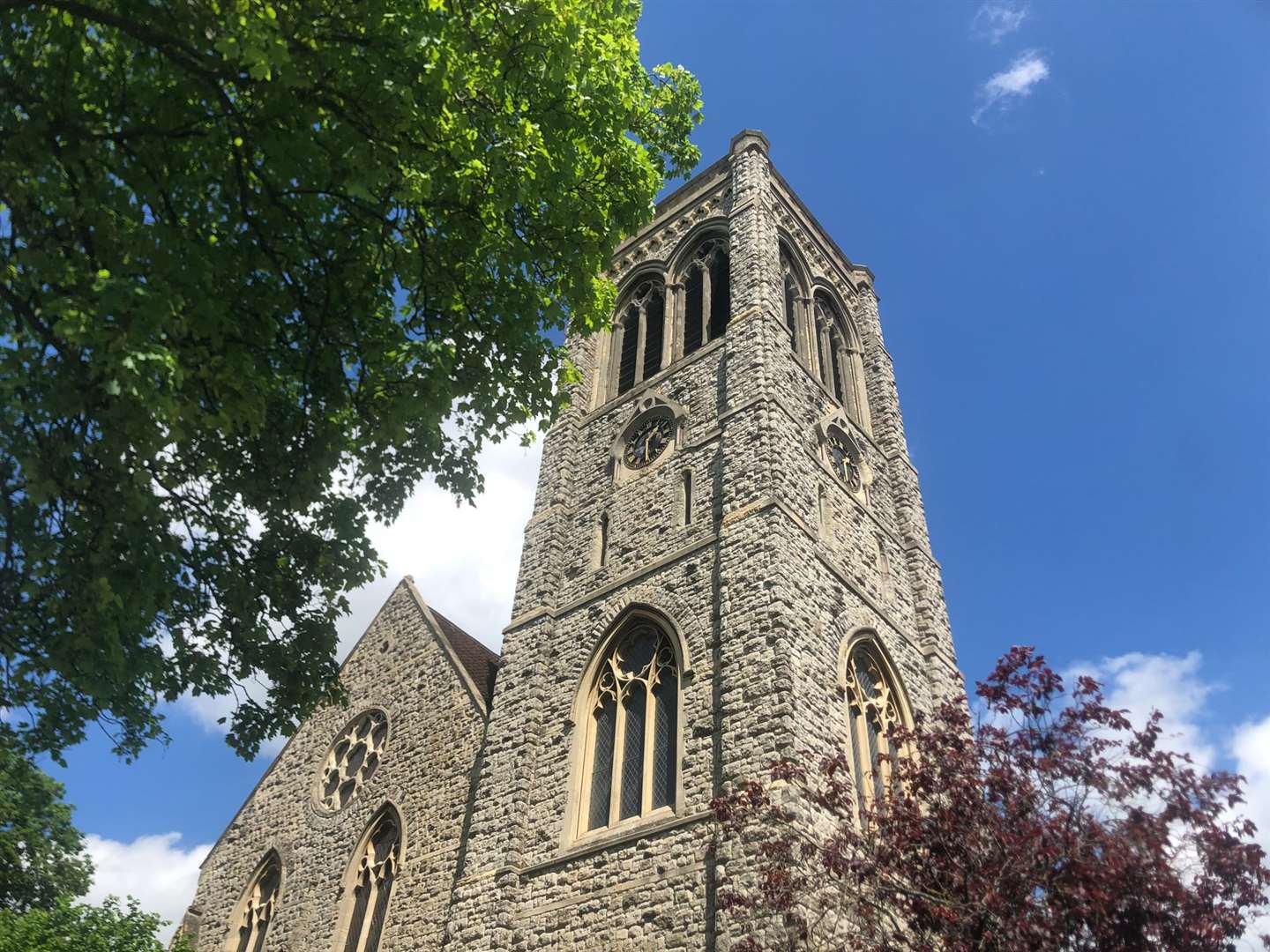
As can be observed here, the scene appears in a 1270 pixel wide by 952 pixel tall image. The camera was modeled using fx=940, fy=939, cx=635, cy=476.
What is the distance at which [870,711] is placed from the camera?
14.4 m

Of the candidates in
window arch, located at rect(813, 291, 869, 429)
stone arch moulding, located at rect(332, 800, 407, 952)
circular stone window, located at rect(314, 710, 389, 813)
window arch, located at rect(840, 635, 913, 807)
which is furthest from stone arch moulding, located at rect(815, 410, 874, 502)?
stone arch moulding, located at rect(332, 800, 407, 952)

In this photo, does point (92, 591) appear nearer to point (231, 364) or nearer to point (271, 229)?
point (231, 364)

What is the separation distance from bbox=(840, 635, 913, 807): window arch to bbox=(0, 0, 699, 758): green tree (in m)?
6.93

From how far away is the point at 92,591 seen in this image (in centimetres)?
735

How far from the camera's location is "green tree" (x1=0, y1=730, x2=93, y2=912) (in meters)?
21.2

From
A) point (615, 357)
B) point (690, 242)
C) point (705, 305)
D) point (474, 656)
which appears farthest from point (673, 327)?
point (474, 656)

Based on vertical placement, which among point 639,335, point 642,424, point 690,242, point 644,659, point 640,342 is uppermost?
point 690,242

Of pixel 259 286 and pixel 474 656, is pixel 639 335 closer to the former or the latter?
pixel 474 656

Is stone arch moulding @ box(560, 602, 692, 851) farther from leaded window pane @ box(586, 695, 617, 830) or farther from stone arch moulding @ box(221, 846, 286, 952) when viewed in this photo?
stone arch moulding @ box(221, 846, 286, 952)

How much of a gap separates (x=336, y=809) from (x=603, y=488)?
779cm

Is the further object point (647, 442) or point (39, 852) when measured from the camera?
point (39, 852)

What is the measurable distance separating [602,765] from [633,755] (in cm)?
65

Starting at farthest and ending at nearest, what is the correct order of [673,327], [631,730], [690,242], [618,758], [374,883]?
[690,242], [673,327], [374,883], [631,730], [618,758]

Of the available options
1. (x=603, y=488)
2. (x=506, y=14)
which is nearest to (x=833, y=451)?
(x=603, y=488)
